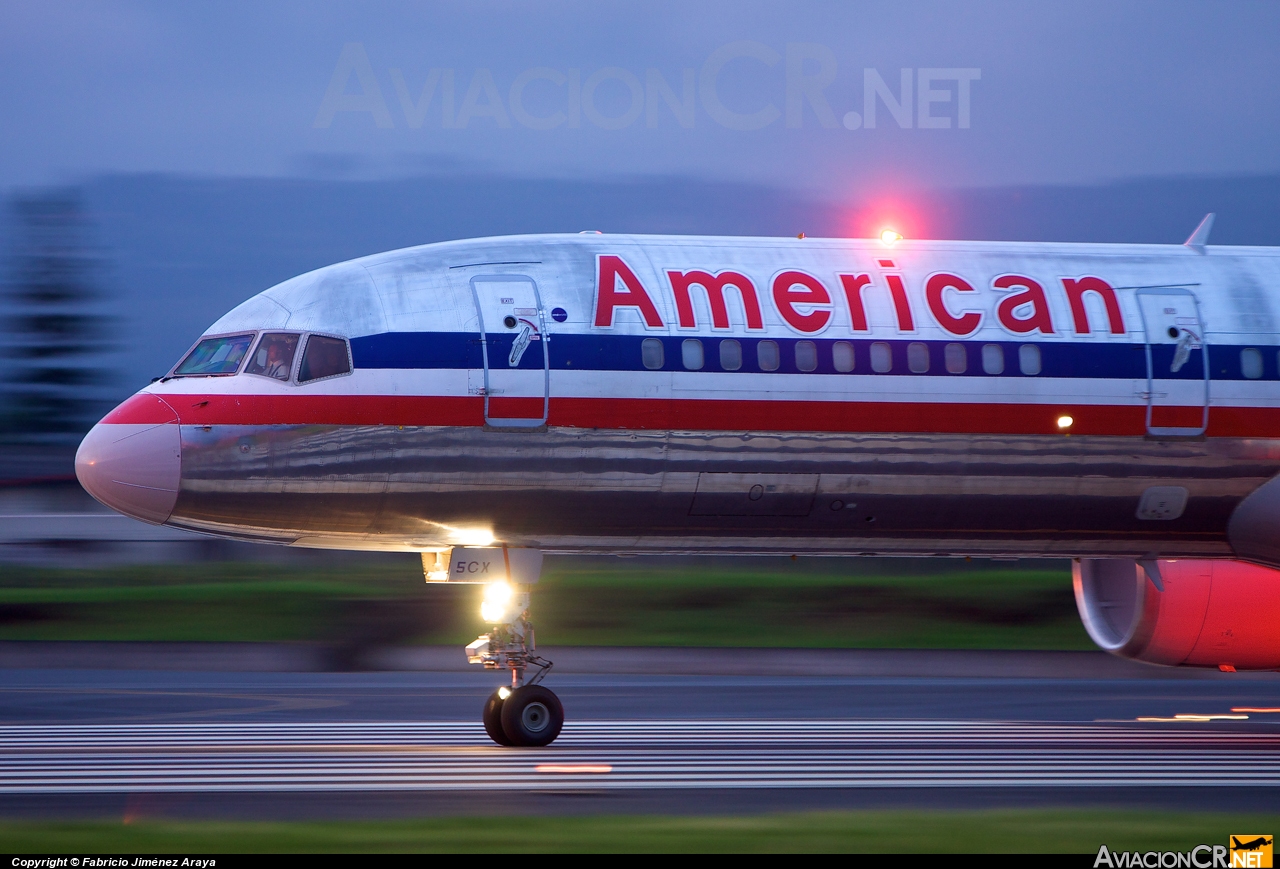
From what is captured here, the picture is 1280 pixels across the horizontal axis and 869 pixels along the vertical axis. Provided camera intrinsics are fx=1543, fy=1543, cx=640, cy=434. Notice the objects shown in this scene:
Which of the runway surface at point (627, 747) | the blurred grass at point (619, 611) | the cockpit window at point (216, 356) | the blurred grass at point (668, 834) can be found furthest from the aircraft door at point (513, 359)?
the blurred grass at point (619, 611)

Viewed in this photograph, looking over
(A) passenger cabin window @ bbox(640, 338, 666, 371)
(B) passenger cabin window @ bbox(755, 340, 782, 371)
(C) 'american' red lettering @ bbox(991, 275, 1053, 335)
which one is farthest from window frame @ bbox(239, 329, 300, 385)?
(C) 'american' red lettering @ bbox(991, 275, 1053, 335)

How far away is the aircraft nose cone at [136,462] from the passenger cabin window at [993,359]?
7.26m

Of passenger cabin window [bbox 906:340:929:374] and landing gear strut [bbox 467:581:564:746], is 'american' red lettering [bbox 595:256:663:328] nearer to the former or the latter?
passenger cabin window [bbox 906:340:929:374]

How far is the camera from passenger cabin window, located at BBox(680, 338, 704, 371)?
13852mm

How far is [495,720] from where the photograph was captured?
14195 mm

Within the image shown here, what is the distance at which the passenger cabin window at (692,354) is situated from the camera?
545 inches

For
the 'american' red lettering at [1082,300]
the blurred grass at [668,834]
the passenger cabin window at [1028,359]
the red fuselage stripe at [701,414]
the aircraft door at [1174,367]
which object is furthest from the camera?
the 'american' red lettering at [1082,300]

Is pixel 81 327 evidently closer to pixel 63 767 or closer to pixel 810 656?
pixel 810 656

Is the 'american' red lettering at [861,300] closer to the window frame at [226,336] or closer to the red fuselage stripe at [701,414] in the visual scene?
the red fuselage stripe at [701,414]

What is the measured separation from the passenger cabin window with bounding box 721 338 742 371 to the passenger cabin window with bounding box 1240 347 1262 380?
495 cm

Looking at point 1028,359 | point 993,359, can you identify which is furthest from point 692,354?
point 1028,359

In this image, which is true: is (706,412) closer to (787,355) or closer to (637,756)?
(787,355)

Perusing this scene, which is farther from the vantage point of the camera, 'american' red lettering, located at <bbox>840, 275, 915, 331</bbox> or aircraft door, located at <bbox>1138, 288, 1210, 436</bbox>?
aircraft door, located at <bbox>1138, 288, 1210, 436</bbox>

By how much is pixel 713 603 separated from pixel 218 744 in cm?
1674
